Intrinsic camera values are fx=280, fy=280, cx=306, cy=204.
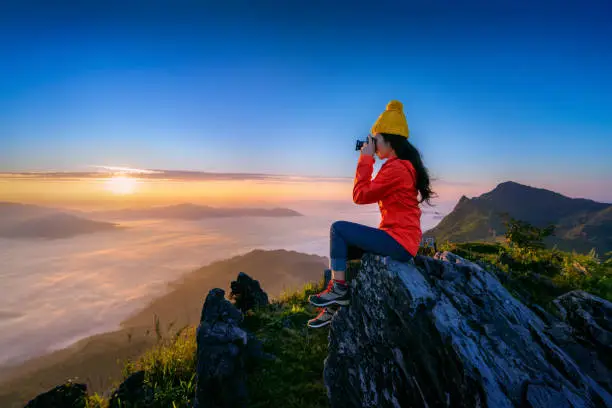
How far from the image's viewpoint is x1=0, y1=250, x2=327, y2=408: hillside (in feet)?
23.2

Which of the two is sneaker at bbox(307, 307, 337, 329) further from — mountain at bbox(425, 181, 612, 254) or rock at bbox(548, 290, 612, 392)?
mountain at bbox(425, 181, 612, 254)

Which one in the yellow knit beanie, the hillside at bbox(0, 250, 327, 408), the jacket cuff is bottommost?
the hillside at bbox(0, 250, 327, 408)

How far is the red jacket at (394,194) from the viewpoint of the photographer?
165 inches

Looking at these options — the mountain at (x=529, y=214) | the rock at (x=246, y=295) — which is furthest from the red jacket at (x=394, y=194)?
the mountain at (x=529, y=214)

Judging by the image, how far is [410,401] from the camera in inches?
136

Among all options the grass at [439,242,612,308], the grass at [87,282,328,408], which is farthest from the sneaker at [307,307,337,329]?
the grass at [439,242,612,308]

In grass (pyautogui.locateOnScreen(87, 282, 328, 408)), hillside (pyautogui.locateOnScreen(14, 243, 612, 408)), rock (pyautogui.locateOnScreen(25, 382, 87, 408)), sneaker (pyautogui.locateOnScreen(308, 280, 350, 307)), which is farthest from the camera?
rock (pyautogui.locateOnScreen(25, 382, 87, 408))

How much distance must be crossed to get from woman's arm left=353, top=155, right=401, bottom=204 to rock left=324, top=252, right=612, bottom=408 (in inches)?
37.7

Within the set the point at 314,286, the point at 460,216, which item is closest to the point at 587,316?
the point at 314,286

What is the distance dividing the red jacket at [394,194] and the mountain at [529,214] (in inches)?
856

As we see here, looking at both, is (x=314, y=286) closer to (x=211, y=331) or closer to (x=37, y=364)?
(x=211, y=331)

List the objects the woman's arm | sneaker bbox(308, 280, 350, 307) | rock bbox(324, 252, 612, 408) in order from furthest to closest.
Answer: sneaker bbox(308, 280, 350, 307) < the woman's arm < rock bbox(324, 252, 612, 408)

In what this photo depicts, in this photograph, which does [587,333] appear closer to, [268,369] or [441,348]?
[441,348]

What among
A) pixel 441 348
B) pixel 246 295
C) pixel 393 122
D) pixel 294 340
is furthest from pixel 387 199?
pixel 246 295
